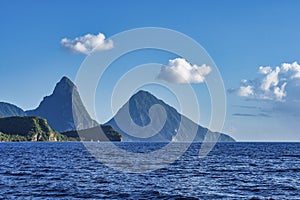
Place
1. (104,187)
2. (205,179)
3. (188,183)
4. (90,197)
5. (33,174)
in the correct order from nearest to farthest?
(90,197)
(104,187)
(188,183)
(205,179)
(33,174)

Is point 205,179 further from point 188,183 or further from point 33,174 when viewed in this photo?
point 33,174

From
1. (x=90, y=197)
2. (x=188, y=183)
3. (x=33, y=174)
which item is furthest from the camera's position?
(x=33, y=174)

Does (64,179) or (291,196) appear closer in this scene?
(291,196)

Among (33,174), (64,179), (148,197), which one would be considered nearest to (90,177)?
(64,179)

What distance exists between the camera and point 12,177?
5888cm

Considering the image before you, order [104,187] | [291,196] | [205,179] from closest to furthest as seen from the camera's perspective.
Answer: [291,196] → [104,187] → [205,179]

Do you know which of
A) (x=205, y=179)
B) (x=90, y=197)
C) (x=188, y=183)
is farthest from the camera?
(x=205, y=179)

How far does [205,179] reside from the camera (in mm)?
58188

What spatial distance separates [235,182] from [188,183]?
252 inches

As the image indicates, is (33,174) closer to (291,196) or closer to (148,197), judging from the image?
(148,197)

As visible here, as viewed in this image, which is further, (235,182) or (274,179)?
(274,179)

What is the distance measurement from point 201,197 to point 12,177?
28.5 metres

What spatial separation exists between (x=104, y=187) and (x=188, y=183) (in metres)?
10.9

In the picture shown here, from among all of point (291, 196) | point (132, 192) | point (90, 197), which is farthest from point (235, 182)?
point (90, 197)
